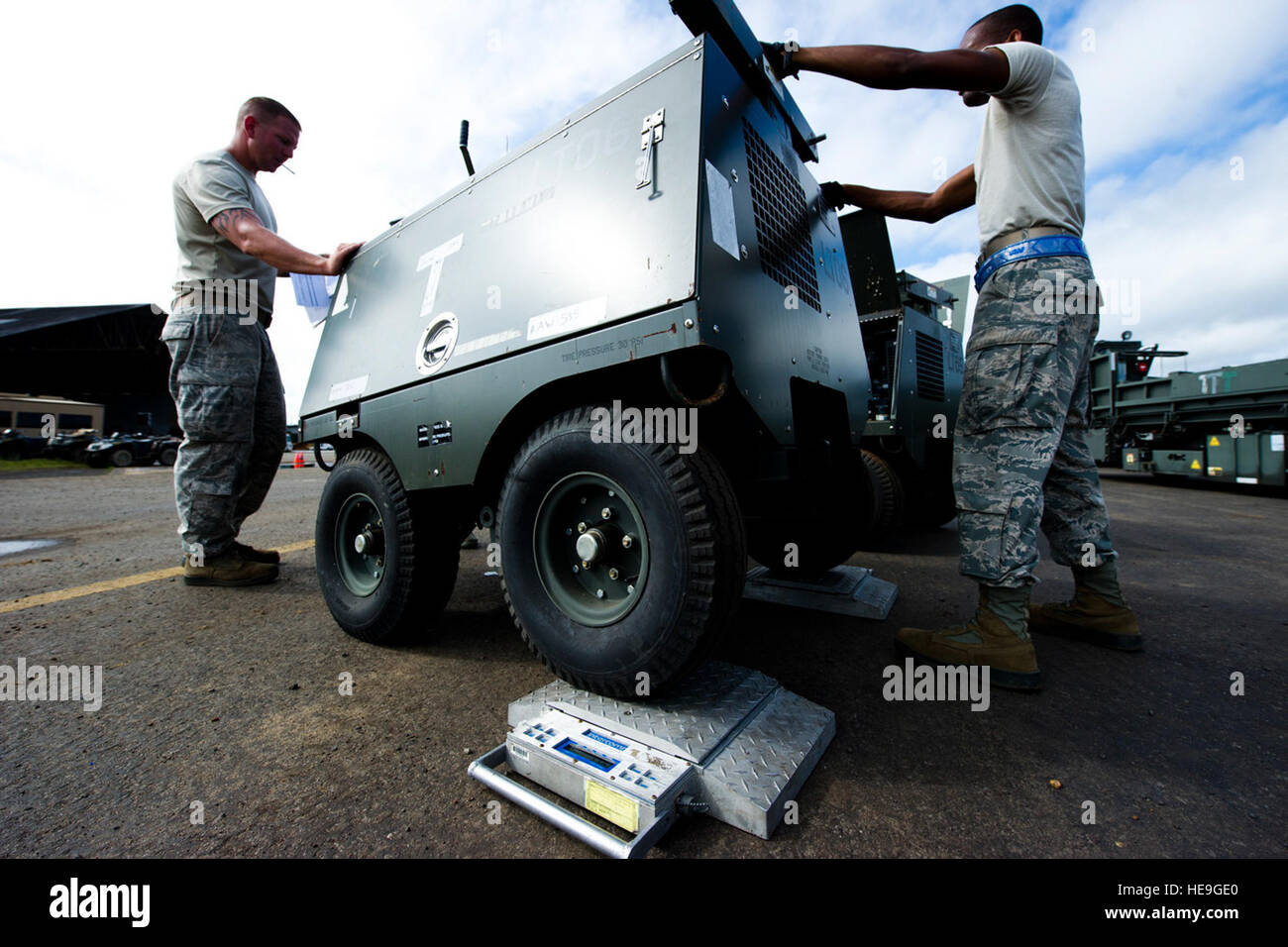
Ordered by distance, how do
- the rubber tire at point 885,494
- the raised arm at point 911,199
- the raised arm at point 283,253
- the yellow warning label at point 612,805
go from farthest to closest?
the rubber tire at point 885,494
the raised arm at point 283,253
the raised arm at point 911,199
the yellow warning label at point 612,805

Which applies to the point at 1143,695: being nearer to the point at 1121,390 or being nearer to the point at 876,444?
the point at 876,444

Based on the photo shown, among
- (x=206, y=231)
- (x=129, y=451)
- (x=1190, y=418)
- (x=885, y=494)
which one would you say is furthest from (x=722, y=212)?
(x=129, y=451)

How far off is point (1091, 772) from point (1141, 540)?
183 inches

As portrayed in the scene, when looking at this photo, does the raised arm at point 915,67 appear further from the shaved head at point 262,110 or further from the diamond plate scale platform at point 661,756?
the shaved head at point 262,110

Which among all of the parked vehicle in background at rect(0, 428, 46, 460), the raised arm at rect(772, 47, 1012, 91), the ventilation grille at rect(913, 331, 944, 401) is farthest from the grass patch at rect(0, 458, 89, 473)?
the ventilation grille at rect(913, 331, 944, 401)

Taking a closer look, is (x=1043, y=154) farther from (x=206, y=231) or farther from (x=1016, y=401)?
(x=206, y=231)

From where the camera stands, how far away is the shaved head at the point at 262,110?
2951mm

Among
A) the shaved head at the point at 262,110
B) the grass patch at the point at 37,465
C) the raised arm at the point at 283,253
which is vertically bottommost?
the grass patch at the point at 37,465

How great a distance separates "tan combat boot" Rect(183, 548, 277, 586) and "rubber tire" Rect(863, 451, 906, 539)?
3.76 meters

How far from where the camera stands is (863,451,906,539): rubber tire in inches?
140

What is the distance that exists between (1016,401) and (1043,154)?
0.89 m

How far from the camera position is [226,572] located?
117 inches

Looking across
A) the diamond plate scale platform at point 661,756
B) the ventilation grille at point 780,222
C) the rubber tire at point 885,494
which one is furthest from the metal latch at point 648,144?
the rubber tire at point 885,494

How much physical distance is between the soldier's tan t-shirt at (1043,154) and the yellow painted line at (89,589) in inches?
179
